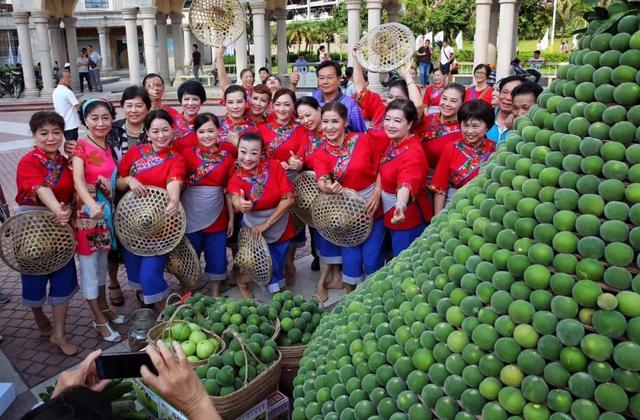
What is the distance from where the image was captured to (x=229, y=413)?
269 centimetres

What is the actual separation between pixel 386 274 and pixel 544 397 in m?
0.87

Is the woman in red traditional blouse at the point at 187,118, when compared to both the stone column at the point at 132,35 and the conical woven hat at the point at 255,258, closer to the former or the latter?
the conical woven hat at the point at 255,258

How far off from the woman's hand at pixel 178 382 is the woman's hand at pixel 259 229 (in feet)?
8.90

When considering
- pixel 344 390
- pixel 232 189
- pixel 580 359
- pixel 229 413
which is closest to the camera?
pixel 580 359

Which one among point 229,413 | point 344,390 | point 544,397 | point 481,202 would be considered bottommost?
point 229,413

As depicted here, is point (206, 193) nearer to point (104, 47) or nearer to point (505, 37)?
point (505, 37)

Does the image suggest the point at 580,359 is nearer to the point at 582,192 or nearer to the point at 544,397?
the point at 544,397

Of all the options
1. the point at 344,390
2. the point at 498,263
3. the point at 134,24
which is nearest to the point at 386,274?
the point at 344,390

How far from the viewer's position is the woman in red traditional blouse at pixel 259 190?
4.55 metres

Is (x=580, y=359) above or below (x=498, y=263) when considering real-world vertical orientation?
below

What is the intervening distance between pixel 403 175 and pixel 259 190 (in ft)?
3.97

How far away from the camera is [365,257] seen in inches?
188

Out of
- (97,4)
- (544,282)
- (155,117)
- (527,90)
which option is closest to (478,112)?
(527,90)

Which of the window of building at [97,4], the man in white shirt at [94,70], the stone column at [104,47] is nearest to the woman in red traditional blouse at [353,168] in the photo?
the man in white shirt at [94,70]
